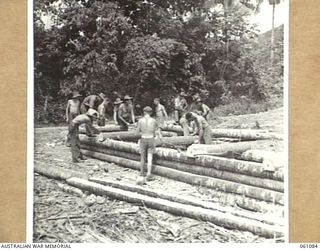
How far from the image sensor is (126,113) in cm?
434

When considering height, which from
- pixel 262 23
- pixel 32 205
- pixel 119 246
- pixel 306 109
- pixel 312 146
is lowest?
pixel 119 246

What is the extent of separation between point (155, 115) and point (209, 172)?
22.9 inches

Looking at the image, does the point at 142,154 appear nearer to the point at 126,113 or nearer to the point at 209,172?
the point at 126,113

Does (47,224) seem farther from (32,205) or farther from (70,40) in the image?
(70,40)

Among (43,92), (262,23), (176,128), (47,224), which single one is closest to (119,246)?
(47,224)

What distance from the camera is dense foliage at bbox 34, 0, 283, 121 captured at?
4348mm

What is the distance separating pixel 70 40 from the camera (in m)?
4.42

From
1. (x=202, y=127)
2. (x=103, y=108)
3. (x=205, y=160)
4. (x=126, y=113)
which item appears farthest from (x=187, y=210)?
(x=103, y=108)

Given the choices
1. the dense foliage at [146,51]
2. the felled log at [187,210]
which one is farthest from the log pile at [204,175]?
the dense foliage at [146,51]

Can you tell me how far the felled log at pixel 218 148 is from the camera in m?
4.30

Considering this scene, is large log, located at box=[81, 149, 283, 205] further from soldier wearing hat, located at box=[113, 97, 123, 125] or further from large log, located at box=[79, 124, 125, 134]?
soldier wearing hat, located at box=[113, 97, 123, 125]

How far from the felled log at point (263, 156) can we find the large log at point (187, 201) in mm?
379

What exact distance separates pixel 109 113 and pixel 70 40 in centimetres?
62

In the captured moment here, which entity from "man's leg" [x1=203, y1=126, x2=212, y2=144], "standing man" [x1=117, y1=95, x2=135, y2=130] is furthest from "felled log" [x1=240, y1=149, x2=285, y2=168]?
"standing man" [x1=117, y1=95, x2=135, y2=130]
